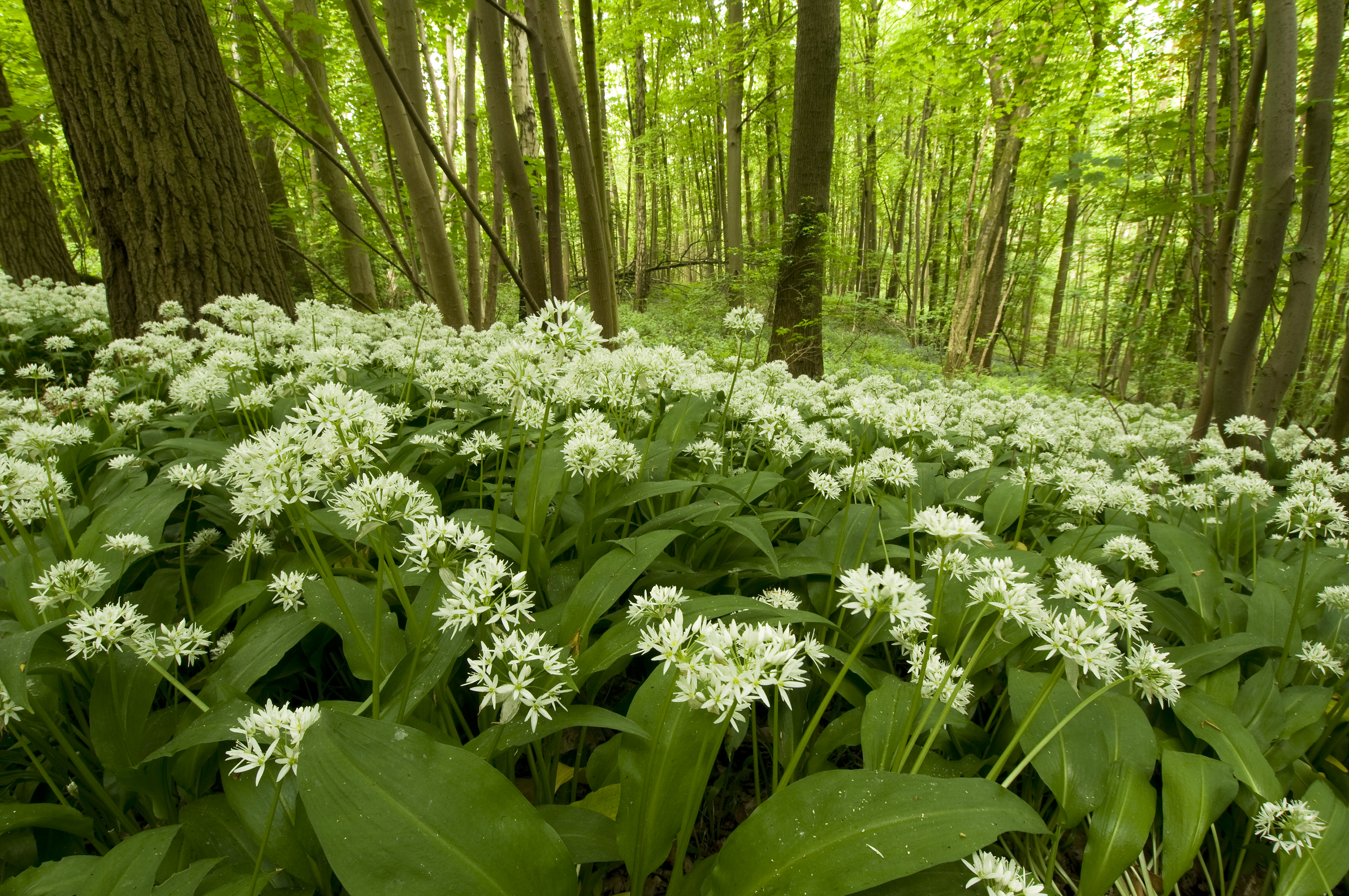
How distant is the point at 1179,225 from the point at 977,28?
13.7 ft

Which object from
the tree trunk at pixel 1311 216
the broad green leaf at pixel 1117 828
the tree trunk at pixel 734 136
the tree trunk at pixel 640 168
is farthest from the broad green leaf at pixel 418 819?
the tree trunk at pixel 640 168

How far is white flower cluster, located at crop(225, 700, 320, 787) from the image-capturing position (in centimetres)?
98

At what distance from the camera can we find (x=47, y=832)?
139 centimetres

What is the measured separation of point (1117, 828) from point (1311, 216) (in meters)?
4.82

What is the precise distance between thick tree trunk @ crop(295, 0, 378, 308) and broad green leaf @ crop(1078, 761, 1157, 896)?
19.6 feet

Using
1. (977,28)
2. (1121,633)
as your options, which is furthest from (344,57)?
(1121,633)

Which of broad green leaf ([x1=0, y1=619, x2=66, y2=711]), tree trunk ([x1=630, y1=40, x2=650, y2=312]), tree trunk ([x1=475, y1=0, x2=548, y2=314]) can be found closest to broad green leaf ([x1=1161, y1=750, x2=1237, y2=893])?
broad green leaf ([x1=0, y1=619, x2=66, y2=711])

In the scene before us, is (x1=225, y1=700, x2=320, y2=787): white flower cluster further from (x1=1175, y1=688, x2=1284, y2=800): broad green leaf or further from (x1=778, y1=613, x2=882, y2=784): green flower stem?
(x1=1175, y1=688, x2=1284, y2=800): broad green leaf

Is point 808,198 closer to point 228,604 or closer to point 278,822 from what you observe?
point 228,604

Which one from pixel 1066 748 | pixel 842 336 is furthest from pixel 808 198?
pixel 842 336

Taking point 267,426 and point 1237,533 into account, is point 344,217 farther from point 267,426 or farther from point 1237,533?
point 1237,533

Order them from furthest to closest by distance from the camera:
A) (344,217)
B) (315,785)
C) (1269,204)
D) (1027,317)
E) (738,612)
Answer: (1027,317) < (344,217) < (1269,204) < (738,612) < (315,785)

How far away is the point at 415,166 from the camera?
15.8 feet

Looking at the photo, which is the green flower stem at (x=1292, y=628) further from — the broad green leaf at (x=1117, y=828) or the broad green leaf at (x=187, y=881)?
the broad green leaf at (x=187, y=881)
